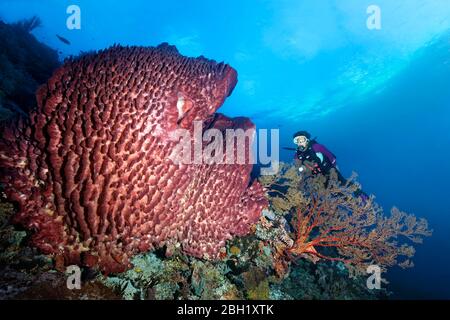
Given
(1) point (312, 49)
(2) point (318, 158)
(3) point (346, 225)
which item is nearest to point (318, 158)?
(2) point (318, 158)

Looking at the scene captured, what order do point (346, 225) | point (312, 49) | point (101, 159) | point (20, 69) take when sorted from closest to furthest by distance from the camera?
1. point (101, 159)
2. point (346, 225)
3. point (20, 69)
4. point (312, 49)

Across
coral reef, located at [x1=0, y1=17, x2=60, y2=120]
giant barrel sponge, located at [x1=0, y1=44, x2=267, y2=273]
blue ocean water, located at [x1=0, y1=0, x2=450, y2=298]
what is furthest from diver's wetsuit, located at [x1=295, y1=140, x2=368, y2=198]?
blue ocean water, located at [x1=0, y1=0, x2=450, y2=298]

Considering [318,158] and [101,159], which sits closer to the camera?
[101,159]

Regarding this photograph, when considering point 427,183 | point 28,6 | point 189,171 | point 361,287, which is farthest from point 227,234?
point 427,183

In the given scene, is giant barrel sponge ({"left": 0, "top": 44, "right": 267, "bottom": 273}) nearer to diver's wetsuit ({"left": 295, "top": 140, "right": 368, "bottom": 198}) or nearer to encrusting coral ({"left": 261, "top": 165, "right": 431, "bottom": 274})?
encrusting coral ({"left": 261, "top": 165, "right": 431, "bottom": 274})

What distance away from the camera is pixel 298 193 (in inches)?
201

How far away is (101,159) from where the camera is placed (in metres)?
2.80

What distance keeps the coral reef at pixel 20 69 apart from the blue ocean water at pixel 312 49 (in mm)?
10776

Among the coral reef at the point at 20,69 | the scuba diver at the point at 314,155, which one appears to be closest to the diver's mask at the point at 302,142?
the scuba diver at the point at 314,155

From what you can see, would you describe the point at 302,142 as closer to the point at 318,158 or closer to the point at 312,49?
the point at 318,158

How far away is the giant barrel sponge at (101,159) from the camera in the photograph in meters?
2.82

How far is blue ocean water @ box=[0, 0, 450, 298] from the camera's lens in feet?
93.8

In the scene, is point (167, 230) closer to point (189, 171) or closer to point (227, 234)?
point (189, 171)

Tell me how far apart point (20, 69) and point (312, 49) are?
1402 inches
